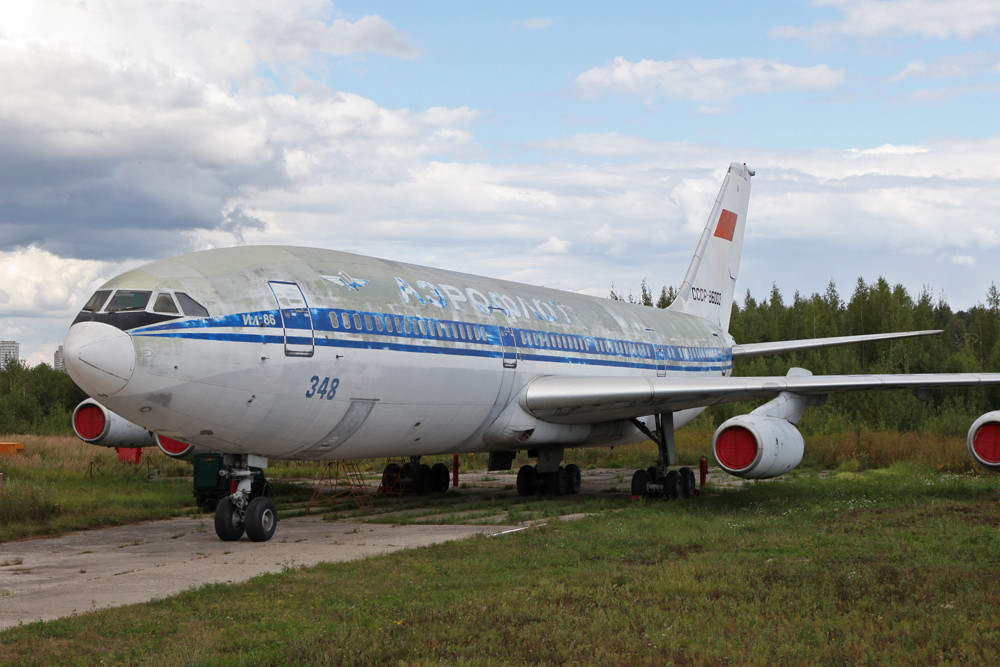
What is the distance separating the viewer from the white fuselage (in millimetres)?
10703

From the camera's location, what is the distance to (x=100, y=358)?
1023 cm

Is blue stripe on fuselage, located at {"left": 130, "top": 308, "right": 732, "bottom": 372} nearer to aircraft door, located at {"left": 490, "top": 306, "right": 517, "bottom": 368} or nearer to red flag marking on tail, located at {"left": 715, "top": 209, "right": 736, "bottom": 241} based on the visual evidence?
aircraft door, located at {"left": 490, "top": 306, "right": 517, "bottom": 368}

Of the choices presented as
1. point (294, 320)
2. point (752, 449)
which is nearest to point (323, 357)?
point (294, 320)

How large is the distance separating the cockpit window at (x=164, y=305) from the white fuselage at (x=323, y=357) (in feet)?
0.12

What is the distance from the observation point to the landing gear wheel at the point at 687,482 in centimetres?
1792

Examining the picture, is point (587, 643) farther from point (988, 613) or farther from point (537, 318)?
point (537, 318)

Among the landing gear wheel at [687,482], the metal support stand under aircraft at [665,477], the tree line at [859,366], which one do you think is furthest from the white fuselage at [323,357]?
the tree line at [859,366]

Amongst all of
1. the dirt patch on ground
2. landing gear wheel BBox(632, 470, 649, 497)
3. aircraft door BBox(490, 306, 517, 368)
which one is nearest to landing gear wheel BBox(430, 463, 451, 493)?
landing gear wheel BBox(632, 470, 649, 497)

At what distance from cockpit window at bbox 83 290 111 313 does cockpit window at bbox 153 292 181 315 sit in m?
0.63

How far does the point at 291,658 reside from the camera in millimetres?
6305

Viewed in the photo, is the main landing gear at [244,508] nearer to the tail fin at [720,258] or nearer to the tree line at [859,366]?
the tail fin at [720,258]

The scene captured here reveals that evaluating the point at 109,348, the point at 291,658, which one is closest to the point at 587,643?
the point at 291,658

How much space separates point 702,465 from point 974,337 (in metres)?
28.7

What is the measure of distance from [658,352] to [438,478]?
5953 millimetres
